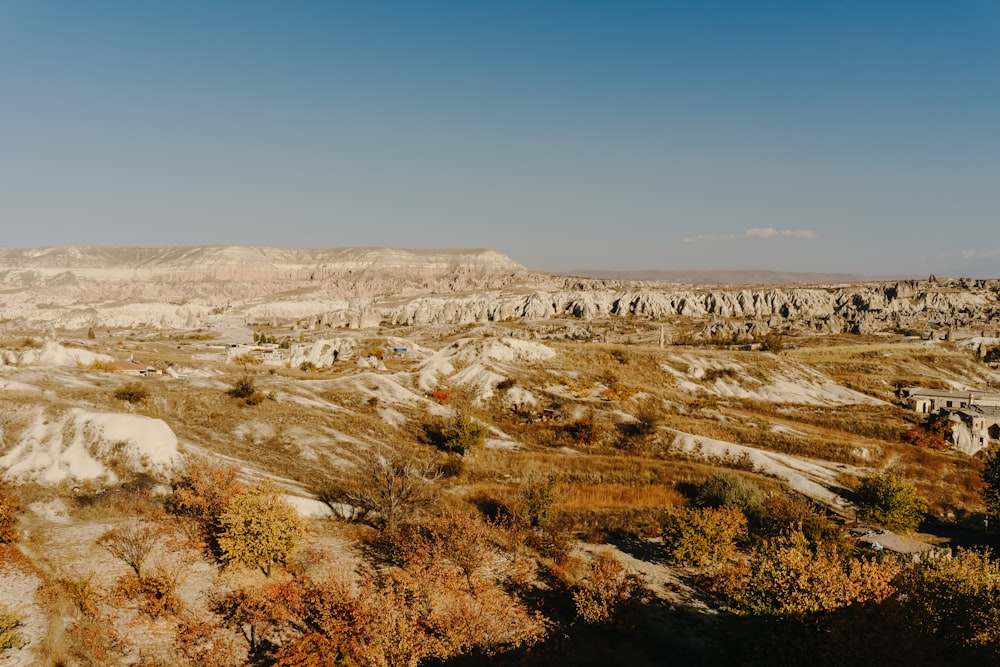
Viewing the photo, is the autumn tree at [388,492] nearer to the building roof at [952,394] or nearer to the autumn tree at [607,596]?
the autumn tree at [607,596]

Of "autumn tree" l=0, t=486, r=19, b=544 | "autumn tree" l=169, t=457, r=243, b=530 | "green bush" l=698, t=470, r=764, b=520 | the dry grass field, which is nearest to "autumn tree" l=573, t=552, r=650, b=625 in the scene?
the dry grass field

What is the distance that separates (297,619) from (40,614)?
7780 mm

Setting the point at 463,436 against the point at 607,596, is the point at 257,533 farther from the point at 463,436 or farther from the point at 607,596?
the point at 463,436

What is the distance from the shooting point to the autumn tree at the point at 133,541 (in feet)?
63.5

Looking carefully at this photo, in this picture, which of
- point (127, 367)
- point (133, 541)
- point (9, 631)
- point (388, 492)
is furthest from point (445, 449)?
point (127, 367)

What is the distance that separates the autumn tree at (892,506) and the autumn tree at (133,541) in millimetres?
39087

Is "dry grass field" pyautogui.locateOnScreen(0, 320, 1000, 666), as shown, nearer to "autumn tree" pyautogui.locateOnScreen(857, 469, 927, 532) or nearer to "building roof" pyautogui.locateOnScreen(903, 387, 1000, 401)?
"autumn tree" pyautogui.locateOnScreen(857, 469, 927, 532)

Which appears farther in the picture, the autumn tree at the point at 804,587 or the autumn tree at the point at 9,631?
the autumn tree at the point at 804,587

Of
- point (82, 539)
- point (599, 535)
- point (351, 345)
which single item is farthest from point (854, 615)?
point (351, 345)

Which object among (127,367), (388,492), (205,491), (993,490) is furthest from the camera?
(127,367)

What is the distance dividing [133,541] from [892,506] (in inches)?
1598

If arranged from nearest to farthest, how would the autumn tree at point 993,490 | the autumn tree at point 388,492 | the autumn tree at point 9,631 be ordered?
the autumn tree at point 9,631
the autumn tree at point 388,492
the autumn tree at point 993,490

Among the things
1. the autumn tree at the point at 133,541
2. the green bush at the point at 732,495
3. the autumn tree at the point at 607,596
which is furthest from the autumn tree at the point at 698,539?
the autumn tree at the point at 133,541

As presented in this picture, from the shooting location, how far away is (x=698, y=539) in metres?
25.1
